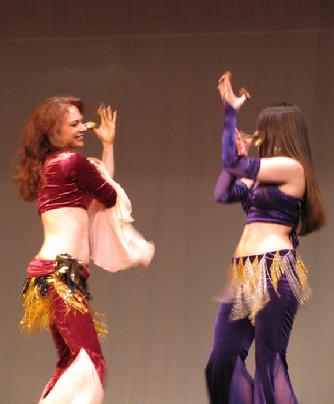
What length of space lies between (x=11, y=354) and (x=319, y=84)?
255 centimetres

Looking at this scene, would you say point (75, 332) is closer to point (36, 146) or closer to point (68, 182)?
point (68, 182)

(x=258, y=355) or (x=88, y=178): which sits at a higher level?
(x=88, y=178)

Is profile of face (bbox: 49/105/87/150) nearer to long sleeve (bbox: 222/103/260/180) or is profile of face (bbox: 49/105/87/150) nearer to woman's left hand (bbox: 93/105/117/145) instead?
woman's left hand (bbox: 93/105/117/145)

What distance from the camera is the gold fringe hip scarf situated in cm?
331

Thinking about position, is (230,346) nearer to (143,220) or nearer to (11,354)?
(143,220)

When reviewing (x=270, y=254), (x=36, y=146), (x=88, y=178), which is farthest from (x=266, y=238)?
(x=36, y=146)

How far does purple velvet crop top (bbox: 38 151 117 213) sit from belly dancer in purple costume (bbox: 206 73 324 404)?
0.52m

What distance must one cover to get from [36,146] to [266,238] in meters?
0.97

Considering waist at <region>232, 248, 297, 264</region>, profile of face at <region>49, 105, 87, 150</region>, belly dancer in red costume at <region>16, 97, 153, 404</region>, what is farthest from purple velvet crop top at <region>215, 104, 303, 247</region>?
profile of face at <region>49, 105, 87, 150</region>

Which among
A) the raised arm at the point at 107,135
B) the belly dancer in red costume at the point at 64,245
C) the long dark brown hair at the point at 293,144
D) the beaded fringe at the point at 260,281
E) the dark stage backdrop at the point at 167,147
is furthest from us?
the dark stage backdrop at the point at 167,147

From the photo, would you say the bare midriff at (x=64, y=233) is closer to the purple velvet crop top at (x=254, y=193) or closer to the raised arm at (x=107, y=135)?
the raised arm at (x=107, y=135)

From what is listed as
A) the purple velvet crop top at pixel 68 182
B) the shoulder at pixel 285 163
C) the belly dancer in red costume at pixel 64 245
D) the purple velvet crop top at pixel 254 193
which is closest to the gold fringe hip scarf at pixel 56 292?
the belly dancer in red costume at pixel 64 245

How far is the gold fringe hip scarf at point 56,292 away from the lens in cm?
331

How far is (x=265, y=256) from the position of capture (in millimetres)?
3406
